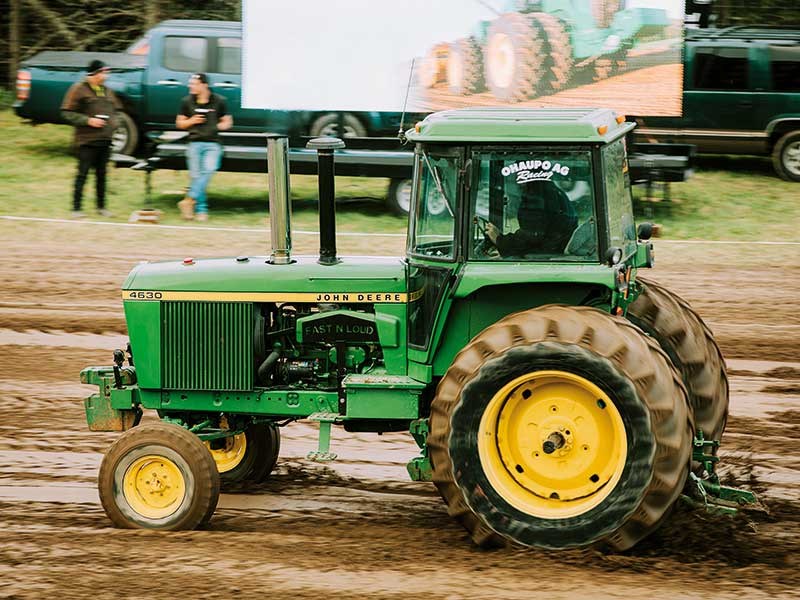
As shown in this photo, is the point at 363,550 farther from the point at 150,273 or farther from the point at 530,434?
the point at 150,273

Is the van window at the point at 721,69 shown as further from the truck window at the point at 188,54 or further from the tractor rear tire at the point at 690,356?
the tractor rear tire at the point at 690,356

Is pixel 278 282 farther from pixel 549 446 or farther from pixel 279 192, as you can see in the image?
pixel 549 446

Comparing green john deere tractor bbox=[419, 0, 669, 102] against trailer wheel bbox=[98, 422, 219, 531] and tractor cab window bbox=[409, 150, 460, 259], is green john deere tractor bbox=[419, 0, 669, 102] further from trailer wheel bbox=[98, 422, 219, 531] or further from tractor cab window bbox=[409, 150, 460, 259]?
trailer wheel bbox=[98, 422, 219, 531]

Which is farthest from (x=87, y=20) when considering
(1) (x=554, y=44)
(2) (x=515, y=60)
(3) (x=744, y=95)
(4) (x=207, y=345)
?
(4) (x=207, y=345)

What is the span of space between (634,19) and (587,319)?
12.0 m

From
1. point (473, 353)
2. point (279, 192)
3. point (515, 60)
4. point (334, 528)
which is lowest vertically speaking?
point (334, 528)

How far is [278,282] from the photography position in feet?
22.1

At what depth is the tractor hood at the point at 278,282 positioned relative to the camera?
6660 mm

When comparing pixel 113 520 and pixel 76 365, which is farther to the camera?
pixel 76 365

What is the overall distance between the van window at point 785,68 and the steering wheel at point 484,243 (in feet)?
42.8

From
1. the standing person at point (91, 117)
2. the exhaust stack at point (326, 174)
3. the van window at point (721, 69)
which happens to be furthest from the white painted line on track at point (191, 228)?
the exhaust stack at point (326, 174)

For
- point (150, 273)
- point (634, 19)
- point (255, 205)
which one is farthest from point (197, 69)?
point (150, 273)

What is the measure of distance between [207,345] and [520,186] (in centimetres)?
190

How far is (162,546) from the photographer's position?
621cm
